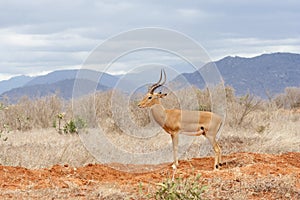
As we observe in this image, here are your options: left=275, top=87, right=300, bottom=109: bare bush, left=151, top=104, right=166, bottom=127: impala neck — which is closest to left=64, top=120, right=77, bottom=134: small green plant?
left=151, top=104, right=166, bottom=127: impala neck

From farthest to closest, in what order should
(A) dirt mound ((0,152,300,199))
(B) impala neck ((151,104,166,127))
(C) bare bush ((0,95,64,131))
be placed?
(C) bare bush ((0,95,64,131)) → (B) impala neck ((151,104,166,127)) → (A) dirt mound ((0,152,300,199))

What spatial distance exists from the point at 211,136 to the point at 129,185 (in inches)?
126

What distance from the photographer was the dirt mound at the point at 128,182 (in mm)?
8117

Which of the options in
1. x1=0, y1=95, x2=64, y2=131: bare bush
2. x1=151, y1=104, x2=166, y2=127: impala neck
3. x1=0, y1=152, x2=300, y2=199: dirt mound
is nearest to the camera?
x1=0, y1=152, x2=300, y2=199: dirt mound

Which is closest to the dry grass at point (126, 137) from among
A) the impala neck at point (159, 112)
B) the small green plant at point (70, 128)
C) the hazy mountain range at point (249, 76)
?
the small green plant at point (70, 128)

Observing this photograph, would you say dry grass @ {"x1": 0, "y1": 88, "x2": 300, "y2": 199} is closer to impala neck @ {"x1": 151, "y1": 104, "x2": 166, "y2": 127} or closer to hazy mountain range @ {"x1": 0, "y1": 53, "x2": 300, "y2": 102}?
impala neck @ {"x1": 151, "y1": 104, "x2": 166, "y2": 127}

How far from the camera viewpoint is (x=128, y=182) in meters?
9.10

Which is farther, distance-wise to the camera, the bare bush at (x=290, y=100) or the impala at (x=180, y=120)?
the bare bush at (x=290, y=100)

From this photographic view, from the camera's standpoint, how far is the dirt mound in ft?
26.6

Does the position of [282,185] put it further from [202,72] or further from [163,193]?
[202,72]

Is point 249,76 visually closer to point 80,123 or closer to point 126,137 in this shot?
point 80,123

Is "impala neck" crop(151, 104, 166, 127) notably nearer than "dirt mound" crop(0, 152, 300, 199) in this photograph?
No

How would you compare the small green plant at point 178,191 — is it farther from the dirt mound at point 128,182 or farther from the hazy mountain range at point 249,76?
the hazy mountain range at point 249,76

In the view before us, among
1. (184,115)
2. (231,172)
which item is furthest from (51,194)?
(184,115)
